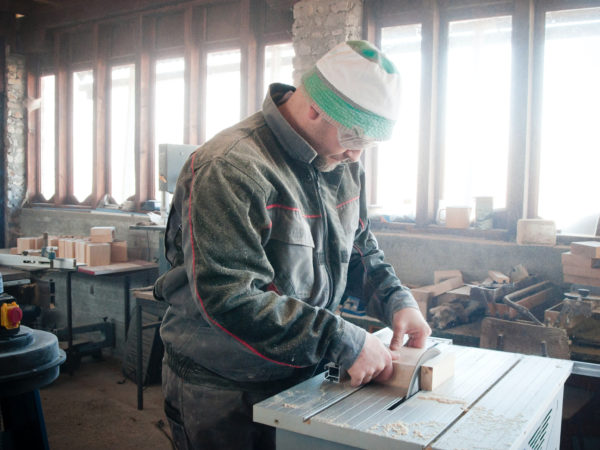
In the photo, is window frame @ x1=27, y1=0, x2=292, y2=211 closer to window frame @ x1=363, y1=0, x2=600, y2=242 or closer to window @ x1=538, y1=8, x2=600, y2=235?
window frame @ x1=363, y1=0, x2=600, y2=242

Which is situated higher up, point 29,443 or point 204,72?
point 204,72

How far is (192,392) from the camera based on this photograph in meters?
1.52

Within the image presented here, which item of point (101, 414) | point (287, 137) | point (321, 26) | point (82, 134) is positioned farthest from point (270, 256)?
point (82, 134)

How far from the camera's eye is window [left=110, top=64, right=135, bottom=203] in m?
6.32

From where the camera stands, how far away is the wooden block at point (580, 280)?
3.10m

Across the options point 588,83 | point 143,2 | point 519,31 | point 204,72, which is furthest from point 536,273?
point 143,2

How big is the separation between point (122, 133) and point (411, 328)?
18.1ft

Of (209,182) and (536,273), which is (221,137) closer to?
(209,182)

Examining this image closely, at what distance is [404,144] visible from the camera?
4.40 meters

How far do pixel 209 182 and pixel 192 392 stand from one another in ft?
1.94

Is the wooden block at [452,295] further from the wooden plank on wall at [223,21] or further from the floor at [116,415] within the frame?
the wooden plank on wall at [223,21]

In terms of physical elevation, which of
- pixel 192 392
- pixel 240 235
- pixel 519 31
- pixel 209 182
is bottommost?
pixel 192 392

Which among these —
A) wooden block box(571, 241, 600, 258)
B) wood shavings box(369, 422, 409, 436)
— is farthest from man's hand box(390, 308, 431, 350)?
wooden block box(571, 241, 600, 258)

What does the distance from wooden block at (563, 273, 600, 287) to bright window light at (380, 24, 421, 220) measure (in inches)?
51.2
